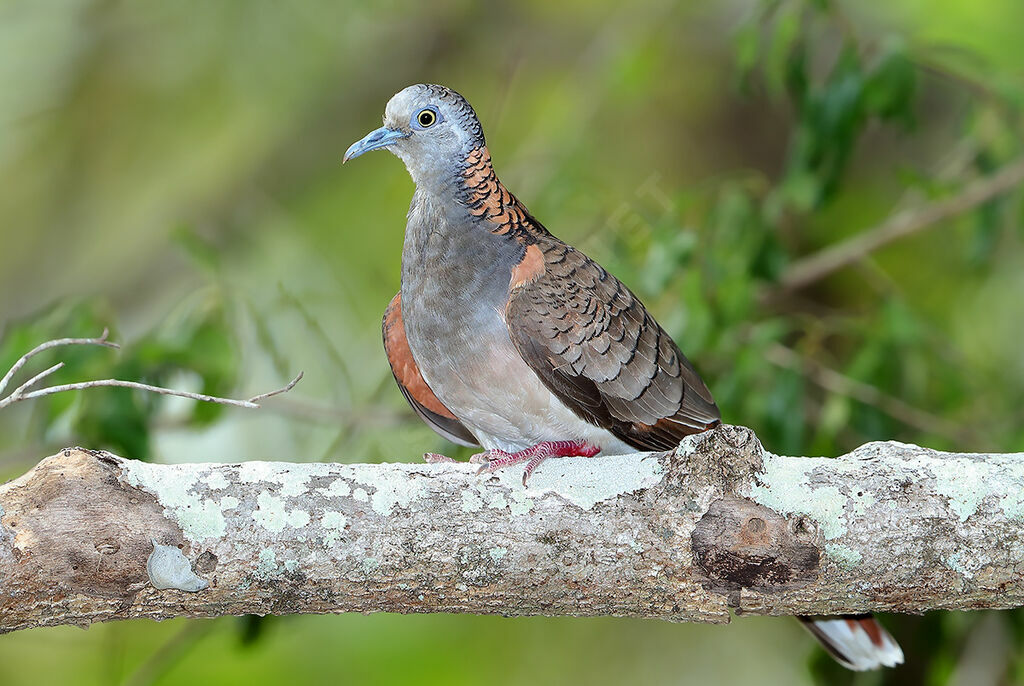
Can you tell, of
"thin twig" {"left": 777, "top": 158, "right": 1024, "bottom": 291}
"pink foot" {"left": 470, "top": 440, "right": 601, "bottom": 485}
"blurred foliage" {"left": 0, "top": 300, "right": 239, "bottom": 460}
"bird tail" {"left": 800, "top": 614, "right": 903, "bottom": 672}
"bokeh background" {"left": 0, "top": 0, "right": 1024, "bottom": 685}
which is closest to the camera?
"pink foot" {"left": 470, "top": 440, "right": 601, "bottom": 485}

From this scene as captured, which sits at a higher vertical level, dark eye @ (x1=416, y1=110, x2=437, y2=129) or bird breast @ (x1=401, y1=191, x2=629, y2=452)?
dark eye @ (x1=416, y1=110, x2=437, y2=129)

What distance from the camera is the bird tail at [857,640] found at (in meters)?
3.10

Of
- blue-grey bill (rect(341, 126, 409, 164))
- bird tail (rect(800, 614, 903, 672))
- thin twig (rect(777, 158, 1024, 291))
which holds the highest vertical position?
thin twig (rect(777, 158, 1024, 291))

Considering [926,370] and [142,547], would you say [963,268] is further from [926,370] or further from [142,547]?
[142,547]

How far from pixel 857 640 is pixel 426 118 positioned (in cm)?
201

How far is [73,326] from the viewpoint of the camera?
11.1ft

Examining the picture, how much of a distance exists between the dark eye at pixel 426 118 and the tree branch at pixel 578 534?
3.48 feet

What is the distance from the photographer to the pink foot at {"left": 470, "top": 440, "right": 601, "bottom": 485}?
7.90ft

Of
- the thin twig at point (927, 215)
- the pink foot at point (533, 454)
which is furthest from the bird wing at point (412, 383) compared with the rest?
the thin twig at point (927, 215)

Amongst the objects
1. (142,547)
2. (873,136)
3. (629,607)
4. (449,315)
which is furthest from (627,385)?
(873,136)

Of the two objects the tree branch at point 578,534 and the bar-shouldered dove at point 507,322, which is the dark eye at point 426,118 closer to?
the bar-shouldered dove at point 507,322

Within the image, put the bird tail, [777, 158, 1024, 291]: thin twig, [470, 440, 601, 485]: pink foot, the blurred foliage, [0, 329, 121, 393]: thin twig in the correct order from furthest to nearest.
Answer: [777, 158, 1024, 291]: thin twig, the blurred foliage, the bird tail, [470, 440, 601, 485]: pink foot, [0, 329, 121, 393]: thin twig

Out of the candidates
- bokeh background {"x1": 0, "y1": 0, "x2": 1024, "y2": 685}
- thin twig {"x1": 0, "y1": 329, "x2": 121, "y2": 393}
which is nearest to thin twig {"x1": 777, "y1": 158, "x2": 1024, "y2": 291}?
bokeh background {"x1": 0, "y1": 0, "x2": 1024, "y2": 685}

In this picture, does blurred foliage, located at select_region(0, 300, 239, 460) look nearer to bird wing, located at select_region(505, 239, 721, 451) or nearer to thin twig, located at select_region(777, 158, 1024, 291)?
bird wing, located at select_region(505, 239, 721, 451)
